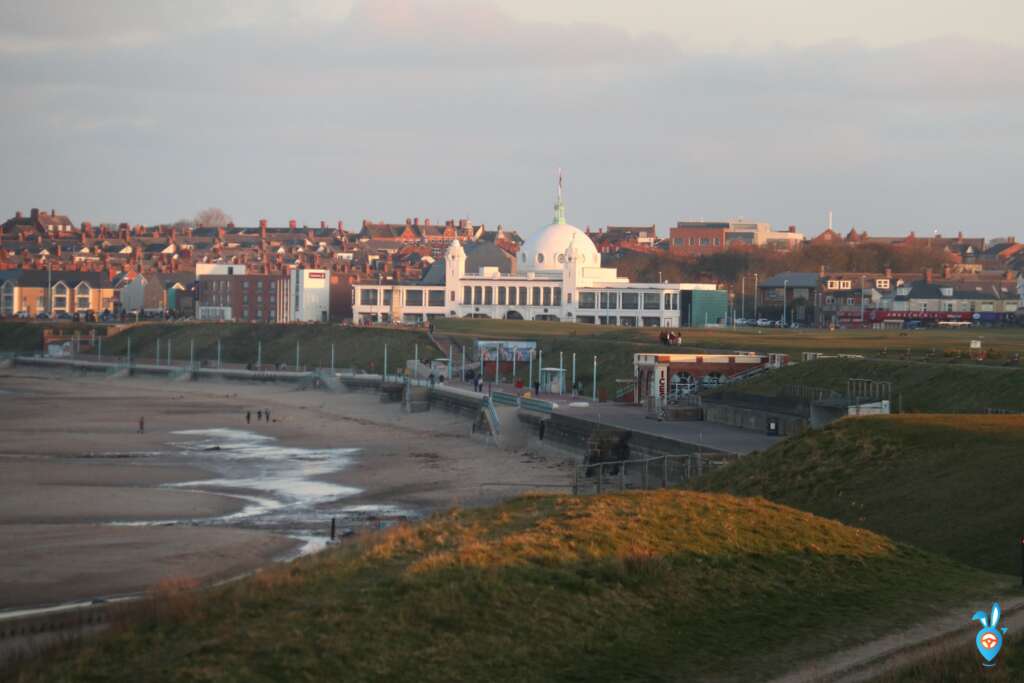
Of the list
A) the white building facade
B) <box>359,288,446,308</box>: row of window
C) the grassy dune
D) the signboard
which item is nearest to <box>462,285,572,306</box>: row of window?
<box>359,288,446,308</box>: row of window

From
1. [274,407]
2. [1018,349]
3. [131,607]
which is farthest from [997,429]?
[274,407]

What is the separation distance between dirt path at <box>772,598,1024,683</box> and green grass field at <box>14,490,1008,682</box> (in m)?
0.39

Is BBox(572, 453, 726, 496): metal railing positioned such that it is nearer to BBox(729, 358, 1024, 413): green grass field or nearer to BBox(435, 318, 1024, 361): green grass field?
BBox(729, 358, 1024, 413): green grass field

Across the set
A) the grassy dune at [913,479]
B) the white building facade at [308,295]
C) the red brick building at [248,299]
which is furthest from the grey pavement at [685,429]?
the red brick building at [248,299]

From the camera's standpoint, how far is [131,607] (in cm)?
2392

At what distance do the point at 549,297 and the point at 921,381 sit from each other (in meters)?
97.4

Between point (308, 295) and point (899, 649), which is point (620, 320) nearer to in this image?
point (308, 295)

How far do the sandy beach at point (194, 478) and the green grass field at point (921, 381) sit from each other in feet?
45.6

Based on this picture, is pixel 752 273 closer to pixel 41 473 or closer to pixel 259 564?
pixel 41 473

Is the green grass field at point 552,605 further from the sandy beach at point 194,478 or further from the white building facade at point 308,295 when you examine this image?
the white building facade at point 308,295

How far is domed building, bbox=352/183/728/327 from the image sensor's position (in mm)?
151250

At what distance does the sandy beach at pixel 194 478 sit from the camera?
115ft

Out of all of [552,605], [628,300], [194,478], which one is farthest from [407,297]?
[552,605]

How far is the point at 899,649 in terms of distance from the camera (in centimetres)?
2033
